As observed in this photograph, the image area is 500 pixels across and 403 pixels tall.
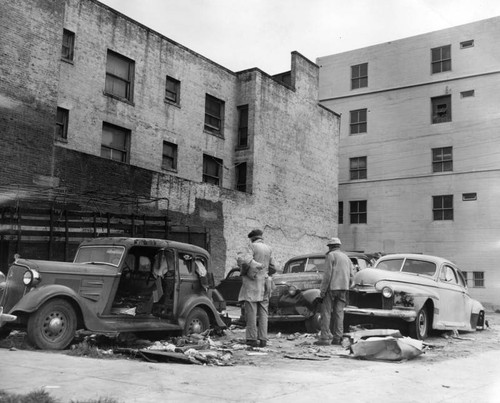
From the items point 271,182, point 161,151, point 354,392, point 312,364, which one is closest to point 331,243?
point 312,364

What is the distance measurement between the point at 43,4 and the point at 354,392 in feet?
54.0

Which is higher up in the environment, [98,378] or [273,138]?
[273,138]

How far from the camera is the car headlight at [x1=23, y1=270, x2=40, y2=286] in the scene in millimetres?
8375

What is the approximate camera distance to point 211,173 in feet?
88.4

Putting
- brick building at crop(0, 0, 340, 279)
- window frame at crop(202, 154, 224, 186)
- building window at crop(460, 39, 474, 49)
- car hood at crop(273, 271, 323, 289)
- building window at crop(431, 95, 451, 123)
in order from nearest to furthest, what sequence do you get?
car hood at crop(273, 271, 323, 289) → brick building at crop(0, 0, 340, 279) → window frame at crop(202, 154, 224, 186) → building window at crop(460, 39, 474, 49) → building window at crop(431, 95, 451, 123)

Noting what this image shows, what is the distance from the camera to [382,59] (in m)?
36.8

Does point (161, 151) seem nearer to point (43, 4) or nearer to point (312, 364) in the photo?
point (43, 4)

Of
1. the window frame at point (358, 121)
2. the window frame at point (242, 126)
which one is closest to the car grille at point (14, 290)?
the window frame at point (242, 126)

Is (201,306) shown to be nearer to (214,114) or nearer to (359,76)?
(214,114)

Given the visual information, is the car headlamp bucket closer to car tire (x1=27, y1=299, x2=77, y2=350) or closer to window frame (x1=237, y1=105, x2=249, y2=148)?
car tire (x1=27, y1=299, x2=77, y2=350)

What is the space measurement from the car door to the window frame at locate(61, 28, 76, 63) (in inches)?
586

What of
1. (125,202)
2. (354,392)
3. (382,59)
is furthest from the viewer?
(382,59)

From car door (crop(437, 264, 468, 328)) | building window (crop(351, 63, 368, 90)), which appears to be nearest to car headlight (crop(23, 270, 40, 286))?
car door (crop(437, 264, 468, 328))

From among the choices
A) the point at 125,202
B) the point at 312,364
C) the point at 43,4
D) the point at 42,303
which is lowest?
the point at 312,364
